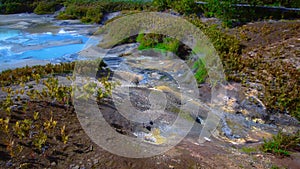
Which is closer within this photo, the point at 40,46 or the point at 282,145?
the point at 282,145

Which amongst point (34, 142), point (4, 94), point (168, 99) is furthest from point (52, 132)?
point (168, 99)

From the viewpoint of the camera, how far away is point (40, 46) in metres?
19.7

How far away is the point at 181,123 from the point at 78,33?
18479mm

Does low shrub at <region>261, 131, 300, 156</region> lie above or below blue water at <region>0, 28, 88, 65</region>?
below

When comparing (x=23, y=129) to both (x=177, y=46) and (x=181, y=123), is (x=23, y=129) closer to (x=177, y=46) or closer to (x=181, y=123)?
(x=181, y=123)

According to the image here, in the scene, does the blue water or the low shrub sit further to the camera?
the blue water

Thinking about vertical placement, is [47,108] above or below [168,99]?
above

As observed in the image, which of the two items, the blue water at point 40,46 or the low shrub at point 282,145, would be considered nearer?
the low shrub at point 282,145

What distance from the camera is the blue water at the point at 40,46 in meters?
16.7

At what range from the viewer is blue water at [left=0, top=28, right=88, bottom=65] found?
Result: 1670 centimetres

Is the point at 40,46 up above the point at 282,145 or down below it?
above

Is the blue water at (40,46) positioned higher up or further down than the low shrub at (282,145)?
higher up

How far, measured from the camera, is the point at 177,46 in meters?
15.8

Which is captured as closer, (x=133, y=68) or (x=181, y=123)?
(x=181, y=123)
